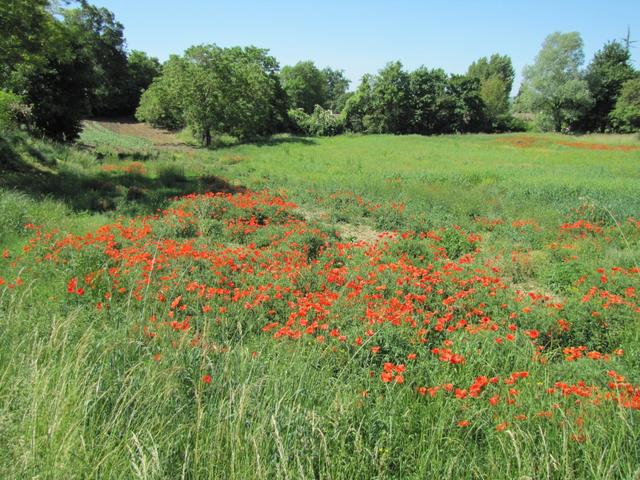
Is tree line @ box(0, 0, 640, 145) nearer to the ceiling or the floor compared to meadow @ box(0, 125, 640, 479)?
nearer to the ceiling

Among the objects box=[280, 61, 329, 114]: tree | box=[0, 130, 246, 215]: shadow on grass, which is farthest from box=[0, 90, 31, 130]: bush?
box=[280, 61, 329, 114]: tree

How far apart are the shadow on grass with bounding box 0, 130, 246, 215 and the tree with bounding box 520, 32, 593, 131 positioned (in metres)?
56.5

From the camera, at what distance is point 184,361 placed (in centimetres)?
334

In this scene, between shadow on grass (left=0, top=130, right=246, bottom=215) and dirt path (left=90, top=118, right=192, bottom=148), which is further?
dirt path (left=90, top=118, right=192, bottom=148)

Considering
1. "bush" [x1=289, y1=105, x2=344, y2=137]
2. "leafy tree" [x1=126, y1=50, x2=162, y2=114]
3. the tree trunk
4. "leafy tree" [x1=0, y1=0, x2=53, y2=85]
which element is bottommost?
A: the tree trunk

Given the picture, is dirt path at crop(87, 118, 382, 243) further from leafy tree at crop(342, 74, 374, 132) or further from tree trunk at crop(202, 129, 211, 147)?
leafy tree at crop(342, 74, 374, 132)

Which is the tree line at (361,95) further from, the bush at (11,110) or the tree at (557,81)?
the bush at (11,110)

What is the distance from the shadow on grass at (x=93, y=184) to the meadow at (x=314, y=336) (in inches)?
5.5

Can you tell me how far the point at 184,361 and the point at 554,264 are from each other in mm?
7172

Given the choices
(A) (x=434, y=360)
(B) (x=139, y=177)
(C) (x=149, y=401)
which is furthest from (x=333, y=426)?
(B) (x=139, y=177)

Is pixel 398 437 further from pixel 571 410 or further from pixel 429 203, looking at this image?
pixel 429 203

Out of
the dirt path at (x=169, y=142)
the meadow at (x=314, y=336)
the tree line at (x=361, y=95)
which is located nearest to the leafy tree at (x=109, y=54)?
the tree line at (x=361, y=95)

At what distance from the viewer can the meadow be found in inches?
98.7

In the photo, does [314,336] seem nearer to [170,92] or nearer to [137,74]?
[170,92]
